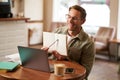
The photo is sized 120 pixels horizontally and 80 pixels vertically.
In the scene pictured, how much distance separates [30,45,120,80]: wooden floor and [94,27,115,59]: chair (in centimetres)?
27

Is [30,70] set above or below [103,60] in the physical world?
above

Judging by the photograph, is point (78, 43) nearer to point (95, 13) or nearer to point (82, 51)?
point (82, 51)

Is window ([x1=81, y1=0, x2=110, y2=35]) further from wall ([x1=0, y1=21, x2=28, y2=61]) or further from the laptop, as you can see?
the laptop

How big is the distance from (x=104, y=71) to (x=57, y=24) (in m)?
2.62

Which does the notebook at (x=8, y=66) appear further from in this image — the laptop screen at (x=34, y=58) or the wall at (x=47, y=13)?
the wall at (x=47, y=13)

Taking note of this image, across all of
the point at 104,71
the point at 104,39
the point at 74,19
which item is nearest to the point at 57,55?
the point at 74,19

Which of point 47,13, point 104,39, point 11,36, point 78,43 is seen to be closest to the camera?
point 78,43

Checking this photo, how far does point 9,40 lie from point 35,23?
6.72ft

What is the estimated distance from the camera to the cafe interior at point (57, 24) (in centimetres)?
509

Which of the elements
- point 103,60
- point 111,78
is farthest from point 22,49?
point 103,60

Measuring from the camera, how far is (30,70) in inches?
77.8

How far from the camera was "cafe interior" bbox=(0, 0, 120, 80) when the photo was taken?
5.09 m

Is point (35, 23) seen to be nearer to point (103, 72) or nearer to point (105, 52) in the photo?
point (105, 52)

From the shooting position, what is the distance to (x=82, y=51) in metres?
2.28
